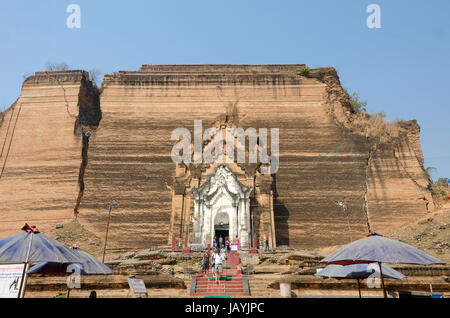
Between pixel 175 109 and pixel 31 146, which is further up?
pixel 175 109

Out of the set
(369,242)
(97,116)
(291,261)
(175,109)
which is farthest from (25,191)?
(369,242)

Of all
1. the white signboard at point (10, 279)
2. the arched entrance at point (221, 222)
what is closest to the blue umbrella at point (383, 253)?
the white signboard at point (10, 279)

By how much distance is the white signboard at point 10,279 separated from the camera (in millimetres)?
6055

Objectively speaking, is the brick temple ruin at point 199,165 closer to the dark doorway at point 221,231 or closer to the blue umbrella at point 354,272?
the dark doorway at point 221,231

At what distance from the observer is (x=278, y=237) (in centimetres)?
2417

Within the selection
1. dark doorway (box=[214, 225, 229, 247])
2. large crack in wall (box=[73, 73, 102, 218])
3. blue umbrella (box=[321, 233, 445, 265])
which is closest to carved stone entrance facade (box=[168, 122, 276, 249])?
dark doorway (box=[214, 225, 229, 247])

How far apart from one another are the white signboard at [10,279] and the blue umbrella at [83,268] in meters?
1.94

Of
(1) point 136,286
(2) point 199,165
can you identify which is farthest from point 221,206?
(1) point 136,286

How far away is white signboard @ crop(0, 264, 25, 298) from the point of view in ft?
19.9

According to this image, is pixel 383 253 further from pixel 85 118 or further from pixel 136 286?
pixel 85 118

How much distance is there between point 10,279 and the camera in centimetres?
614

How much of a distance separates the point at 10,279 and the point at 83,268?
269cm

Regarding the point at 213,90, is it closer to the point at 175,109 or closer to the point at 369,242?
the point at 175,109

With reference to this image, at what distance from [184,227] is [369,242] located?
57.4 feet
